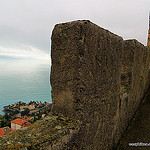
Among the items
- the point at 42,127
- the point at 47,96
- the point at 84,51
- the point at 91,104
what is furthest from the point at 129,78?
the point at 47,96

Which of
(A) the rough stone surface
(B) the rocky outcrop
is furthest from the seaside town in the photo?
(B) the rocky outcrop

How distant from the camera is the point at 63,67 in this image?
4.11 ft

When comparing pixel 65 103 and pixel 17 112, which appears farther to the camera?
pixel 17 112

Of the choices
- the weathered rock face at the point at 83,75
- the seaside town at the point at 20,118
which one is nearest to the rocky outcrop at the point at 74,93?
the weathered rock face at the point at 83,75

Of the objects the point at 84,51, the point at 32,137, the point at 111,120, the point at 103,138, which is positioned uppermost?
the point at 84,51

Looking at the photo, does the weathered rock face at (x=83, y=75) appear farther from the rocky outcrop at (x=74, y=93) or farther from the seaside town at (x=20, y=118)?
the seaside town at (x=20, y=118)

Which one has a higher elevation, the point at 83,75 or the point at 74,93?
the point at 83,75

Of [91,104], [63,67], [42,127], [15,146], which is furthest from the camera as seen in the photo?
[91,104]

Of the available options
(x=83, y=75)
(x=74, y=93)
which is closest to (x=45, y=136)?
(x=74, y=93)

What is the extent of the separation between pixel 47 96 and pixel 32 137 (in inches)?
2895

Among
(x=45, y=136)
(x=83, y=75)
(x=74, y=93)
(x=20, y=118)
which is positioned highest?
(x=83, y=75)

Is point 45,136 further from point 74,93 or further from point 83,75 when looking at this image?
point 83,75

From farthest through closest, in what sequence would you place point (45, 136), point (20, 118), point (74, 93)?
point (20, 118) < point (74, 93) < point (45, 136)

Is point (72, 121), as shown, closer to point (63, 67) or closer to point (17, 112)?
point (63, 67)
